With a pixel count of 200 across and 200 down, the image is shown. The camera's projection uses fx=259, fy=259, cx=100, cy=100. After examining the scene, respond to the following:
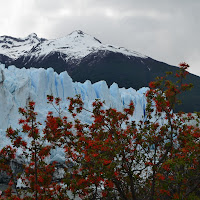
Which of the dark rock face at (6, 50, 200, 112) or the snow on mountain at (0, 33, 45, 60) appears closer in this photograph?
the dark rock face at (6, 50, 200, 112)

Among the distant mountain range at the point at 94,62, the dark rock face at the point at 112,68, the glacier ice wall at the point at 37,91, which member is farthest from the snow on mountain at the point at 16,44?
the glacier ice wall at the point at 37,91

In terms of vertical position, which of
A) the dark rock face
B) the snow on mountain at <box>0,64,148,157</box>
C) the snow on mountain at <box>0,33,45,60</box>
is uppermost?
the snow on mountain at <box>0,33,45,60</box>

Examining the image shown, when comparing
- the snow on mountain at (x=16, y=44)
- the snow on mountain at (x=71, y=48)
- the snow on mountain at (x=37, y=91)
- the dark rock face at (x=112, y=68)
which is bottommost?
the snow on mountain at (x=37, y=91)

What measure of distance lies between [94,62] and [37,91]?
6508 centimetres

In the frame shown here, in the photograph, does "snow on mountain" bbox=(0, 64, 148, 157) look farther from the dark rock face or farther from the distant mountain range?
the dark rock face

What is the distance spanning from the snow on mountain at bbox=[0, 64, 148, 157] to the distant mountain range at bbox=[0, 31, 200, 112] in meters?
34.5

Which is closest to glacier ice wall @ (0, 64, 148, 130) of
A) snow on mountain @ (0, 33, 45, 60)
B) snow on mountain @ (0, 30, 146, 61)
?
snow on mountain @ (0, 30, 146, 61)

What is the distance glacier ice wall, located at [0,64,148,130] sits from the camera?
2205 centimetres

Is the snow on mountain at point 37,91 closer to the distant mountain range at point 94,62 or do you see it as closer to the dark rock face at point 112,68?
the distant mountain range at point 94,62

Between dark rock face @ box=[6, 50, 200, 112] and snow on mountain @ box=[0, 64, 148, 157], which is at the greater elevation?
dark rock face @ box=[6, 50, 200, 112]

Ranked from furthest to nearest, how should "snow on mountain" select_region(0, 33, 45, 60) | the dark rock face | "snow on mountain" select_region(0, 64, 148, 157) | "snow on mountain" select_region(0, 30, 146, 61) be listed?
1. "snow on mountain" select_region(0, 33, 45, 60)
2. "snow on mountain" select_region(0, 30, 146, 61)
3. the dark rock face
4. "snow on mountain" select_region(0, 64, 148, 157)

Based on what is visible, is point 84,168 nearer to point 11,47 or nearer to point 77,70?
point 77,70

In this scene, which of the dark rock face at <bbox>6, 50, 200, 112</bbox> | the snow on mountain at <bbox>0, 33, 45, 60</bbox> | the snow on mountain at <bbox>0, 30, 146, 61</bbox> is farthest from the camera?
the snow on mountain at <bbox>0, 33, 45, 60</bbox>

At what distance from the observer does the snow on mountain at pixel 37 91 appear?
22.0 metres
